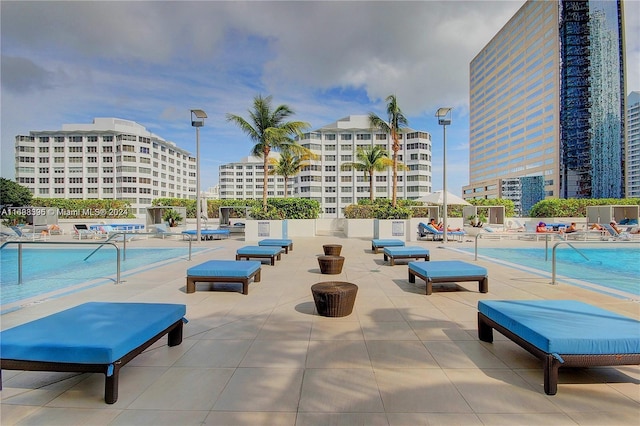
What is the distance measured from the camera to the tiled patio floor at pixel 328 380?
2.63 meters

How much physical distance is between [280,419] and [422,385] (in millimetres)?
1435

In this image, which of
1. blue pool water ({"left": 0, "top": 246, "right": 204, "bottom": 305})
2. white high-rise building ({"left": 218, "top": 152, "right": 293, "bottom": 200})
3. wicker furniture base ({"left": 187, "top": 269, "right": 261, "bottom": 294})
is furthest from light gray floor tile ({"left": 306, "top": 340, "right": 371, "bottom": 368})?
white high-rise building ({"left": 218, "top": 152, "right": 293, "bottom": 200})

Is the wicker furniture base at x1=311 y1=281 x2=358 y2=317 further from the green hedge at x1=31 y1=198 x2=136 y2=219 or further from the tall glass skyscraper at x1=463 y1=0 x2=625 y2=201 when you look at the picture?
the tall glass skyscraper at x1=463 y1=0 x2=625 y2=201

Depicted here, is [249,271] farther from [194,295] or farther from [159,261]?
[159,261]

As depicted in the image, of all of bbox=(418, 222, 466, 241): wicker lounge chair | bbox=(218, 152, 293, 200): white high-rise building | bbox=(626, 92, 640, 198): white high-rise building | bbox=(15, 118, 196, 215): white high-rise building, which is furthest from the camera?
bbox=(218, 152, 293, 200): white high-rise building

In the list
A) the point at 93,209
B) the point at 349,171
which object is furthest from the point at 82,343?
the point at 349,171

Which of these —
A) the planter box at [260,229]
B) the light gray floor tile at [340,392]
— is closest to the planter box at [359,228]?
the planter box at [260,229]

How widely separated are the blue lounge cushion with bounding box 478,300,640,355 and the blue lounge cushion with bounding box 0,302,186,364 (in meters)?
3.92

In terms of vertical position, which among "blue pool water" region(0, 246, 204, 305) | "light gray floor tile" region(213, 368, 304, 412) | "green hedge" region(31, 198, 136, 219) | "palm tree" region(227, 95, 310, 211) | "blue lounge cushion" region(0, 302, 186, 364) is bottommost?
"blue pool water" region(0, 246, 204, 305)

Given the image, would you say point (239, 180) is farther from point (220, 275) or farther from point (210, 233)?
point (220, 275)

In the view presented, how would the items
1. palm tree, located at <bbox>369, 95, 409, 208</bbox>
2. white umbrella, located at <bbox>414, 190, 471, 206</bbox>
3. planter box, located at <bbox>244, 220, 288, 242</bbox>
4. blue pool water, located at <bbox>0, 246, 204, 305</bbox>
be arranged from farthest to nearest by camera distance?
palm tree, located at <bbox>369, 95, 409, 208</bbox> < white umbrella, located at <bbox>414, 190, 471, 206</bbox> < planter box, located at <bbox>244, 220, 288, 242</bbox> < blue pool water, located at <bbox>0, 246, 204, 305</bbox>

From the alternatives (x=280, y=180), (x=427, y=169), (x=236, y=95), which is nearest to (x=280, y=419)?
(x=236, y=95)

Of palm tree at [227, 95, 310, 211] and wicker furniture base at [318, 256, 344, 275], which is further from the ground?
palm tree at [227, 95, 310, 211]

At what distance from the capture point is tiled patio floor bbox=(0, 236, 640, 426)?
2.63 m
